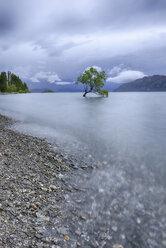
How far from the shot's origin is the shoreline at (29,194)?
5.02m

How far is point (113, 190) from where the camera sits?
8266 millimetres

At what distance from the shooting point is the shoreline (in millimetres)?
5016

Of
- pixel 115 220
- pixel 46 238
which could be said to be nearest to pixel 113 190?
pixel 115 220

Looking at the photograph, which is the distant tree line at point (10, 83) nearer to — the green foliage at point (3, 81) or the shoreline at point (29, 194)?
the green foliage at point (3, 81)

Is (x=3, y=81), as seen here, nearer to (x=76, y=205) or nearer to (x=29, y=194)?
(x=29, y=194)

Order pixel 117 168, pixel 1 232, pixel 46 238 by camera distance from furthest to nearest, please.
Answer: pixel 117 168 → pixel 46 238 → pixel 1 232

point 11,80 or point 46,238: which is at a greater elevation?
point 11,80

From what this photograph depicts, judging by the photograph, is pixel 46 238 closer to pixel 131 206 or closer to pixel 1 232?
pixel 1 232

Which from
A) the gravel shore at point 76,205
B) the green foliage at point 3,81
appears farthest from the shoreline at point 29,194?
the green foliage at point 3,81

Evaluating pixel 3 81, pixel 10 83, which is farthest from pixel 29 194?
pixel 10 83

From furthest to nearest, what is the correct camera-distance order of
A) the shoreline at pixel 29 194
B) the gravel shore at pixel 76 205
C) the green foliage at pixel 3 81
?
the green foliage at pixel 3 81 → the gravel shore at pixel 76 205 → the shoreline at pixel 29 194

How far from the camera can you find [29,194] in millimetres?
6867

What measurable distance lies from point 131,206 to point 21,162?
5975 millimetres

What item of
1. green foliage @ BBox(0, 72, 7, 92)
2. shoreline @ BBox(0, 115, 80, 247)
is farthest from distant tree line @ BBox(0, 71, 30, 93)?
shoreline @ BBox(0, 115, 80, 247)
